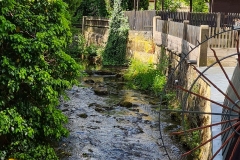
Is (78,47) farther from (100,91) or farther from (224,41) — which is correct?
(224,41)

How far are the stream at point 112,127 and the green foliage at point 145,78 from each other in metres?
0.60

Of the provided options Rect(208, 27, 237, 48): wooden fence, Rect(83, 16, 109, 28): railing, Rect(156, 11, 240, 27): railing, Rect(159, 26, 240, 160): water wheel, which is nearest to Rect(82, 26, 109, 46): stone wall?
Rect(83, 16, 109, 28): railing

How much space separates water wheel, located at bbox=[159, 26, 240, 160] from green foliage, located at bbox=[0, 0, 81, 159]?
7.76 ft

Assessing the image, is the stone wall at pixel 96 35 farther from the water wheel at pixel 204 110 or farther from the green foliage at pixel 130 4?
the water wheel at pixel 204 110

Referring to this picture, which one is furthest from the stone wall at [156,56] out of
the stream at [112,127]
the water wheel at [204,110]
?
the stream at [112,127]

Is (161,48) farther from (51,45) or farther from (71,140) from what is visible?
(51,45)

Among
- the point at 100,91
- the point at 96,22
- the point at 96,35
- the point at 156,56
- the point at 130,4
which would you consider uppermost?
the point at 130,4

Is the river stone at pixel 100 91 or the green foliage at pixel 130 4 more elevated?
the green foliage at pixel 130 4

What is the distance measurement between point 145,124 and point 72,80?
4.95 m

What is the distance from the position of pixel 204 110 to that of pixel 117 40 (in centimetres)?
1873

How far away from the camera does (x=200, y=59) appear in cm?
1370

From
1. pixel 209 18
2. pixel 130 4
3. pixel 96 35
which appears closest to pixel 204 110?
pixel 209 18

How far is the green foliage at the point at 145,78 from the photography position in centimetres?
1852

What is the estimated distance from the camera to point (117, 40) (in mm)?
27938
